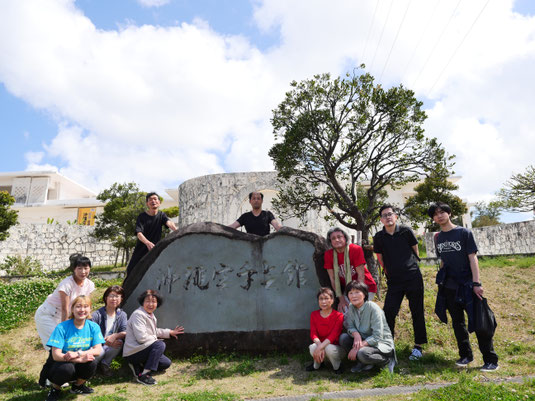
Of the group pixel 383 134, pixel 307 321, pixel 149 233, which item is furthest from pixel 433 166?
pixel 149 233

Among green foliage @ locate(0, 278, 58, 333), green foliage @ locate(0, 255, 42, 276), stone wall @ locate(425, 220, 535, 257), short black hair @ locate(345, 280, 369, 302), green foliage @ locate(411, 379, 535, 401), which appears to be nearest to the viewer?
green foliage @ locate(411, 379, 535, 401)

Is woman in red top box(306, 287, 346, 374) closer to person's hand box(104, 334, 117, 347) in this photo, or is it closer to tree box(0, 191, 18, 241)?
person's hand box(104, 334, 117, 347)

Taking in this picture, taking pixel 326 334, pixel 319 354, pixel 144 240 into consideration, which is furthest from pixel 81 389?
pixel 326 334

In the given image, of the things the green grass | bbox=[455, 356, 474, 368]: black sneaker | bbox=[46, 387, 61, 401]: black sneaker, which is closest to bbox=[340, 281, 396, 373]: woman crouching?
bbox=[455, 356, 474, 368]: black sneaker

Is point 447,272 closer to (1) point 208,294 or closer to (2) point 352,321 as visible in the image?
(2) point 352,321

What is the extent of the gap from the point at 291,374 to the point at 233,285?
1.34 metres

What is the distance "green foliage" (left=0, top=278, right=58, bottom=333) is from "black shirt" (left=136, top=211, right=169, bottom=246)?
311 cm

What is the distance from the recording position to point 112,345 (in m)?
3.94

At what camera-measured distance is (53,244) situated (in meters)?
17.6

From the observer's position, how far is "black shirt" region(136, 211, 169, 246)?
16.4 feet

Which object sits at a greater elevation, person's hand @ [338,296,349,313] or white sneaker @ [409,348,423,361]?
person's hand @ [338,296,349,313]

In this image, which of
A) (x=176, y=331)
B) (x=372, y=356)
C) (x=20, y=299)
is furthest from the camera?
(x=20, y=299)

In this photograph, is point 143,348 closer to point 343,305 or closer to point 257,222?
point 257,222

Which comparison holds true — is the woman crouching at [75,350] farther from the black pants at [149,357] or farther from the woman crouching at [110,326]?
the black pants at [149,357]
